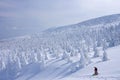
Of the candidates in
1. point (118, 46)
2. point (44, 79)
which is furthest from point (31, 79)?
point (118, 46)

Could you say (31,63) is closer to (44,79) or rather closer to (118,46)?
(44,79)

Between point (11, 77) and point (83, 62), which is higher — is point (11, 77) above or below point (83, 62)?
below

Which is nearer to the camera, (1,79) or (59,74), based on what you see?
(59,74)

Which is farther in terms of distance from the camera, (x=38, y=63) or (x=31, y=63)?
(x=31, y=63)

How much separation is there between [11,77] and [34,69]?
1754 cm

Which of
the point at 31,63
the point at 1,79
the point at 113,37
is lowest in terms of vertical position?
the point at 1,79

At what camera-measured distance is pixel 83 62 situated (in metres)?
99.9

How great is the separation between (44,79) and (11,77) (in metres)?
38.5

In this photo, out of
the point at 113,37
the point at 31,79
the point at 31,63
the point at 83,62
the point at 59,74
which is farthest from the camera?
the point at 31,63

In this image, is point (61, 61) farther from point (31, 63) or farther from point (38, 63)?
point (31, 63)

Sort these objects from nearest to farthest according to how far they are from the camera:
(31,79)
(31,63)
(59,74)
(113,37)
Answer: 1. (59,74)
2. (31,79)
3. (113,37)
4. (31,63)

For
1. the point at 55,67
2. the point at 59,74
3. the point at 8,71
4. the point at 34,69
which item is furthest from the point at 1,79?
the point at 59,74

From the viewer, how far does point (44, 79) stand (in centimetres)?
11538

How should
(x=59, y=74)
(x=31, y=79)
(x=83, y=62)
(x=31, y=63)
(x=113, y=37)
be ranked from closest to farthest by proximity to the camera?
(x=83, y=62) → (x=59, y=74) → (x=31, y=79) → (x=113, y=37) → (x=31, y=63)
